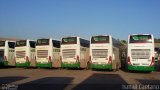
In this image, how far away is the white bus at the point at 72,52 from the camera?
29.9 m

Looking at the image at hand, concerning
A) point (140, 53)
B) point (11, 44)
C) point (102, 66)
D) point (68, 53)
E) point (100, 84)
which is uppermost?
point (11, 44)

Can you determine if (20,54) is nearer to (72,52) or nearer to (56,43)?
(56,43)

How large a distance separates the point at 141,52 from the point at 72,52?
6669mm

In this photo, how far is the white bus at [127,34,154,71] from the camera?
27078 mm

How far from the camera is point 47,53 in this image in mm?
31594

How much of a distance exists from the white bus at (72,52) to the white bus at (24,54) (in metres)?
4.39

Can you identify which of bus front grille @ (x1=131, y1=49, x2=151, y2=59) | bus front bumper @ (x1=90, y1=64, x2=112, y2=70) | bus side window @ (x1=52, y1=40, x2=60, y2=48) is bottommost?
bus front bumper @ (x1=90, y1=64, x2=112, y2=70)

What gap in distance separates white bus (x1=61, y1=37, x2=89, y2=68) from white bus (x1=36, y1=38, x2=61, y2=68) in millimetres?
1474

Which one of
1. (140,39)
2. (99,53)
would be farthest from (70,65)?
(140,39)

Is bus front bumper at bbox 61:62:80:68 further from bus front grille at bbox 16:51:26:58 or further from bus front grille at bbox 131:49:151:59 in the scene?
bus front grille at bbox 131:49:151:59

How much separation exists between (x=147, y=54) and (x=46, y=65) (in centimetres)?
1030

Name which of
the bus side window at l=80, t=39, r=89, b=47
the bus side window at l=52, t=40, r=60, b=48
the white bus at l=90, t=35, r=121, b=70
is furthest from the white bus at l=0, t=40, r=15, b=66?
Answer: the white bus at l=90, t=35, r=121, b=70

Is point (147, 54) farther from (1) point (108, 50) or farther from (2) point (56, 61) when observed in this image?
(2) point (56, 61)

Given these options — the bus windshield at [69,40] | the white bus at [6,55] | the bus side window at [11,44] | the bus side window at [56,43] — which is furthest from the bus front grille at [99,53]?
the bus side window at [11,44]
